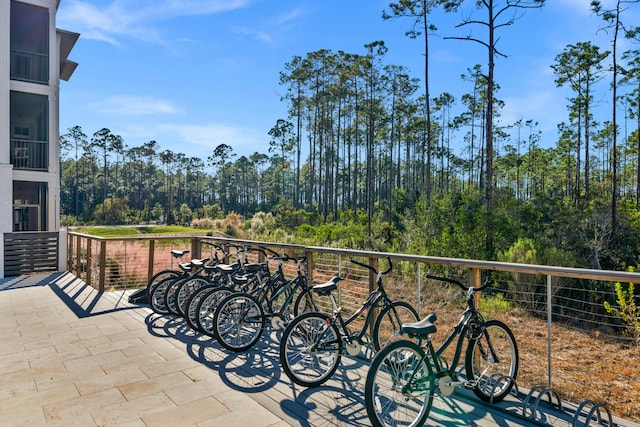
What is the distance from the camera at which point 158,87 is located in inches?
691

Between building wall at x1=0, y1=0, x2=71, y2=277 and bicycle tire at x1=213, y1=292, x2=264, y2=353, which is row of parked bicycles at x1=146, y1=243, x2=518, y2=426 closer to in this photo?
bicycle tire at x1=213, y1=292, x2=264, y2=353

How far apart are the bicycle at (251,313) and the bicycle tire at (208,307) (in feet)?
1.25

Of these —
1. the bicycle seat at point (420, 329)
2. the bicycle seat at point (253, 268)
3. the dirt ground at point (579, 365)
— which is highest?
the bicycle seat at point (253, 268)

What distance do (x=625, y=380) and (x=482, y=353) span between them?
12.3ft

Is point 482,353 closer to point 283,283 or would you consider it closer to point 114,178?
point 283,283

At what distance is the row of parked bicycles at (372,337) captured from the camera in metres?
2.31

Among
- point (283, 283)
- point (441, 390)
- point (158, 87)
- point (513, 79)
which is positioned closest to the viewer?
point (441, 390)

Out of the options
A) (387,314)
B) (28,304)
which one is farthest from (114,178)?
(387,314)

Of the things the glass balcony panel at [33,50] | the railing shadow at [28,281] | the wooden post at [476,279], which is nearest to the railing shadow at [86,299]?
the railing shadow at [28,281]

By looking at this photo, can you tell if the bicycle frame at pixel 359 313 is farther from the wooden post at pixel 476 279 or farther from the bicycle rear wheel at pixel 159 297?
the bicycle rear wheel at pixel 159 297

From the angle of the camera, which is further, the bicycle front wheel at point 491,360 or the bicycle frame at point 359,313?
the bicycle frame at point 359,313

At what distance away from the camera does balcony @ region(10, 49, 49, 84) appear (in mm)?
12242

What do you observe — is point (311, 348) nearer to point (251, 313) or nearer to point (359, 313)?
point (359, 313)

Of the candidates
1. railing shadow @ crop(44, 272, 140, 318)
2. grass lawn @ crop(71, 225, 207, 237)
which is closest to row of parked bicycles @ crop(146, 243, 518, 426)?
railing shadow @ crop(44, 272, 140, 318)
